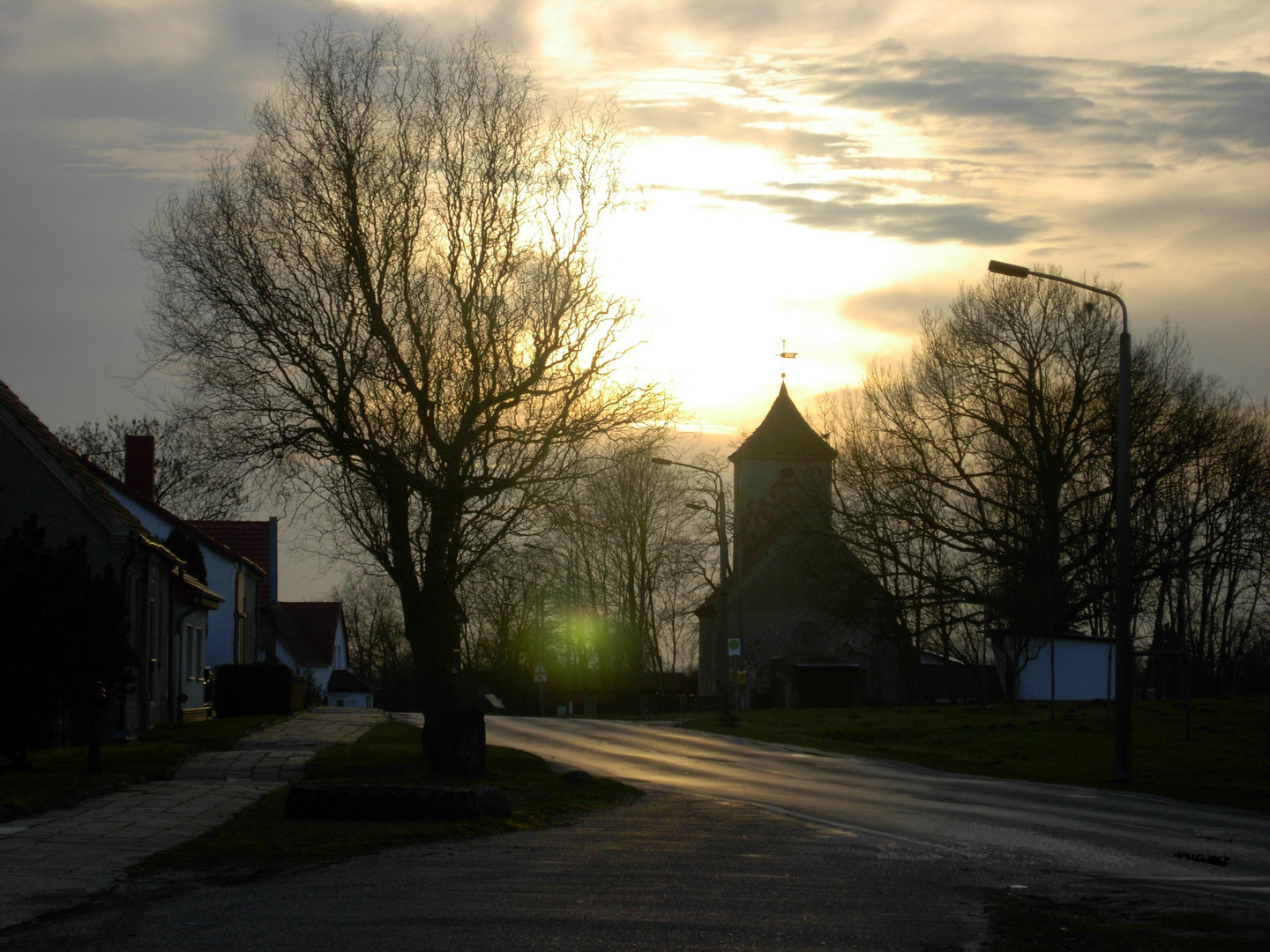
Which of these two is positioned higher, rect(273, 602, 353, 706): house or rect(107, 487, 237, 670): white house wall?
rect(107, 487, 237, 670): white house wall

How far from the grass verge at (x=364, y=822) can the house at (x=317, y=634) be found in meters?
55.4

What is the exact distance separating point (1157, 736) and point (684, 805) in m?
15.5

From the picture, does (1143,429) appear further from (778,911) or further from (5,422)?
(778,911)

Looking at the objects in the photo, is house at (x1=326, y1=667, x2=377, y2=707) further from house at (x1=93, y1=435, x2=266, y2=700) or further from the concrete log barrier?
the concrete log barrier

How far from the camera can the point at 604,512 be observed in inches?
805

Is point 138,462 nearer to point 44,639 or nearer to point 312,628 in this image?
point 44,639

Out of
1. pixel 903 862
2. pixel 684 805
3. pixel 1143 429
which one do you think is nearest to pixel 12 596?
pixel 684 805

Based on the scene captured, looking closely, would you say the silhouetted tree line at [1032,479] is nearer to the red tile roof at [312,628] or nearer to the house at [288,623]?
the house at [288,623]

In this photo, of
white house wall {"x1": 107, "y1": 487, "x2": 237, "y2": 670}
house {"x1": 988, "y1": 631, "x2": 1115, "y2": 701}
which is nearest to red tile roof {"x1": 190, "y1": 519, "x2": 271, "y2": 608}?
white house wall {"x1": 107, "y1": 487, "x2": 237, "y2": 670}

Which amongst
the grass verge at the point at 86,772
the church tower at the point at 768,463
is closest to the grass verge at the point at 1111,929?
the grass verge at the point at 86,772

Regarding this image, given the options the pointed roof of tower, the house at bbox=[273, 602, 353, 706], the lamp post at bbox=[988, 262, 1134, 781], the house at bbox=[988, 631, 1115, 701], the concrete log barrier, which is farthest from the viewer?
the house at bbox=[273, 602, 353, 706]

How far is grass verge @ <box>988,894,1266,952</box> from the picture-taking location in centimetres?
680

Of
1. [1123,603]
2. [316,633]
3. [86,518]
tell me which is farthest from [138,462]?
[316,633]

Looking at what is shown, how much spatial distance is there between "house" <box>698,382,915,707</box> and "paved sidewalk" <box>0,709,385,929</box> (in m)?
22.5
